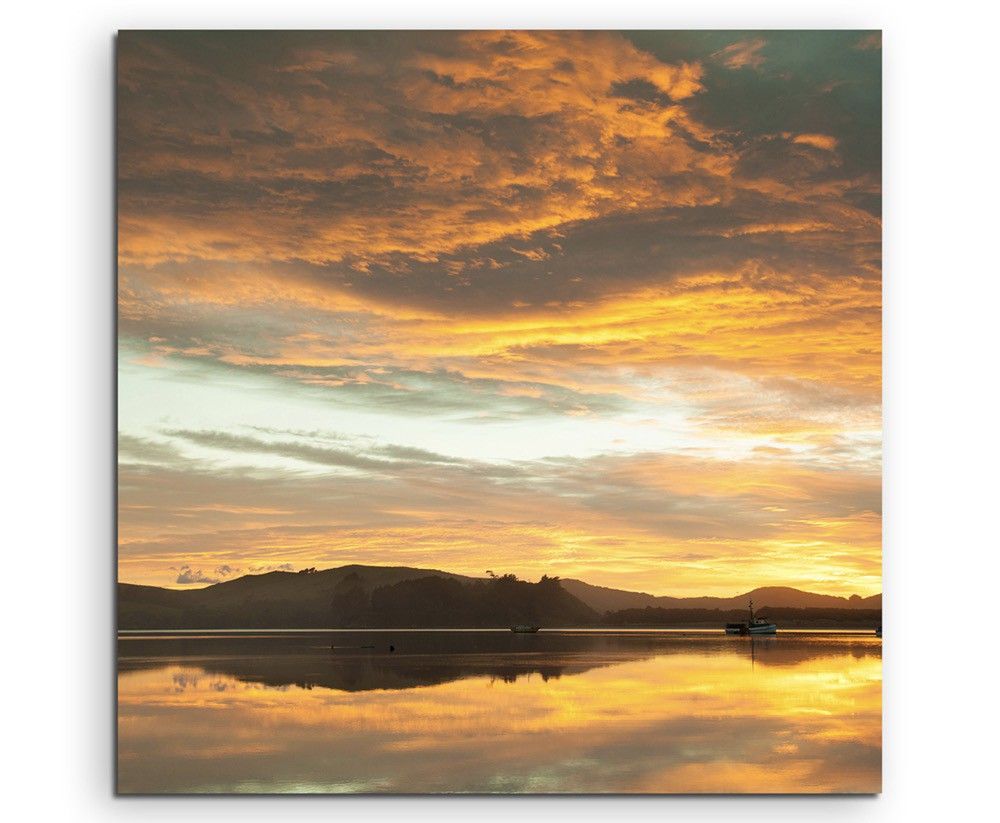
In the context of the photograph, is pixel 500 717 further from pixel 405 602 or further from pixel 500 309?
pixel 500 309

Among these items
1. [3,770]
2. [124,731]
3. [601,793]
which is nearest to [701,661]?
[601,793]

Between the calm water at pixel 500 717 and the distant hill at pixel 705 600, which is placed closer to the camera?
the calm water at pixel 500 717

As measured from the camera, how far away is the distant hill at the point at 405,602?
16.3ft

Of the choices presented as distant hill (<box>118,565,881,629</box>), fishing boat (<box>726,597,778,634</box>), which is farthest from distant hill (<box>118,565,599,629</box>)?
fishing boat (<box>726,597,778,634</box>)

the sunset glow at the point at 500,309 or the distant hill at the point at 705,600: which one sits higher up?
the sunset glow at the point at 500,309

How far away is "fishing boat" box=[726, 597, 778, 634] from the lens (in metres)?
5.00

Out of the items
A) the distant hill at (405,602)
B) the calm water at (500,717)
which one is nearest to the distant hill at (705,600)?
the distant hill at (405,602)

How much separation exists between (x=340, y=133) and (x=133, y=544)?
6.31ft

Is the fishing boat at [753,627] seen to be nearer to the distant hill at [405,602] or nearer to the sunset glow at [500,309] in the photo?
the distant hill at [405,602]

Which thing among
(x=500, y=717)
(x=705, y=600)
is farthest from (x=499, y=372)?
(x=500, y=717)

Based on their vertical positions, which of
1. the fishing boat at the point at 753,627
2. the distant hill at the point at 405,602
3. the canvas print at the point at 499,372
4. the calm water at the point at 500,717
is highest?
the canvas print at the point at 499,372

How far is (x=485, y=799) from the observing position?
490 centimetres

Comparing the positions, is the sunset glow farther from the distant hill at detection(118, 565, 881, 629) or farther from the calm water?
the calm water

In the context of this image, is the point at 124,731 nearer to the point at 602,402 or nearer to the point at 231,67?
the point at 602,402
